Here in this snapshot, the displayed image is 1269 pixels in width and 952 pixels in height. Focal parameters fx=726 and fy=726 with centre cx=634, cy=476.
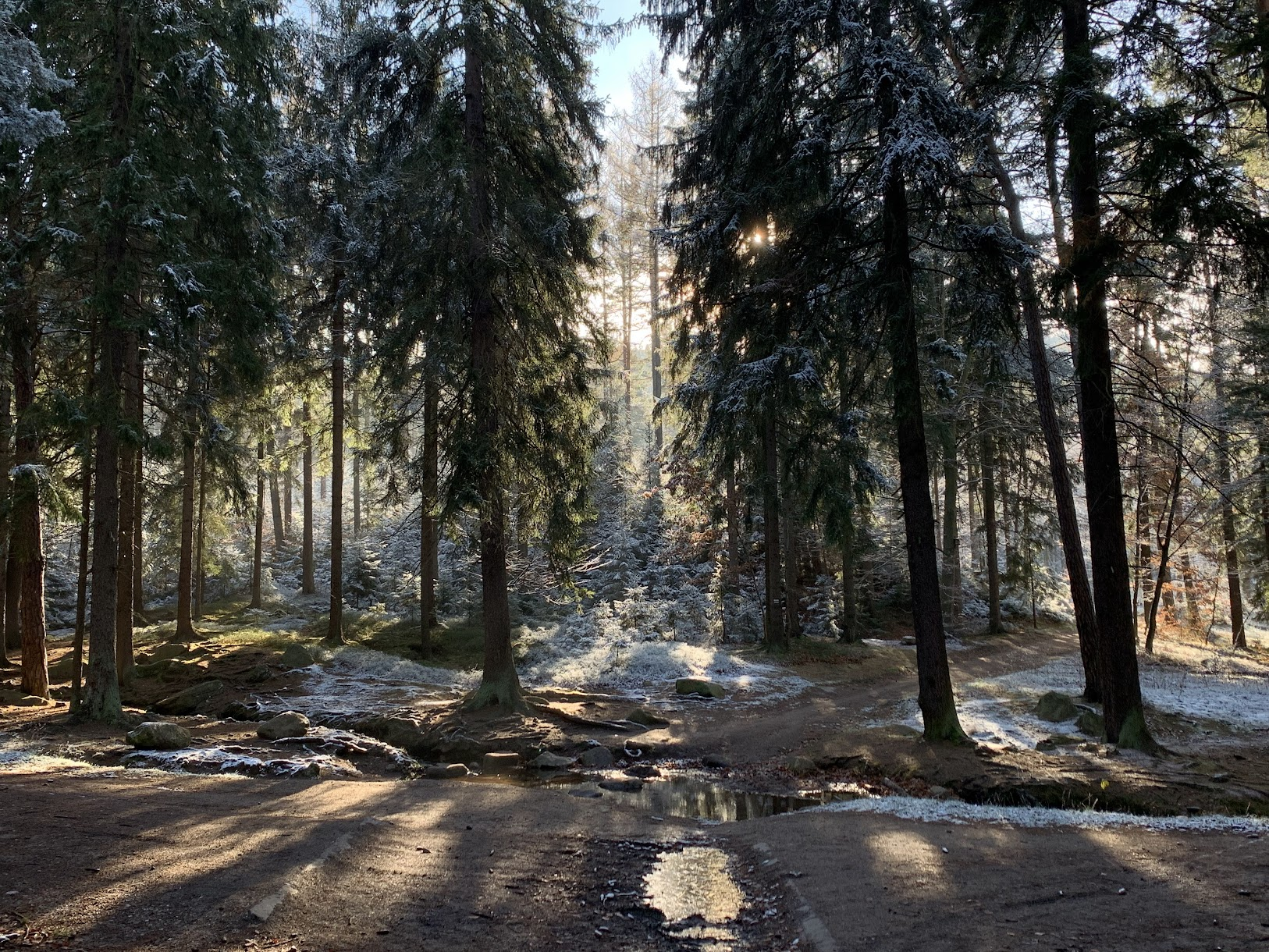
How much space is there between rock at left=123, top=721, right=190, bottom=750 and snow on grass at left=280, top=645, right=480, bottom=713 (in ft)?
11.2

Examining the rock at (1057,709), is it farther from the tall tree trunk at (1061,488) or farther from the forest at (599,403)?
the tall tree trunk at (1061,488)

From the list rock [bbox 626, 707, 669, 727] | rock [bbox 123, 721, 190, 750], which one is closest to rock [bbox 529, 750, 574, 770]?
rock [bbox 626, 707, 669, 727]

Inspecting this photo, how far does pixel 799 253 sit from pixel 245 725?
1265 centimetres

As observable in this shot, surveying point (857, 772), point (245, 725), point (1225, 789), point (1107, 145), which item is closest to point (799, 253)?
point (1107, 145)

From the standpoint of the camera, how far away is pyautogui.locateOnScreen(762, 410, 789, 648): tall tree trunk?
66.5 feet

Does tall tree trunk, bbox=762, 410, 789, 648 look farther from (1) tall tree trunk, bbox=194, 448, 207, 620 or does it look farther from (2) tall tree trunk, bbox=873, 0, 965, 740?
(1) tall tree trunk, bbox=194, 448, 207, 620

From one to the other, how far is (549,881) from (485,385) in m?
8.70

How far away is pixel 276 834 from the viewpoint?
20.1ft

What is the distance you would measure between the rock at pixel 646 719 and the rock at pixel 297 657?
29.6ft

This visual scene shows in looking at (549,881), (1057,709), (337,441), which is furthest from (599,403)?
(549,881)

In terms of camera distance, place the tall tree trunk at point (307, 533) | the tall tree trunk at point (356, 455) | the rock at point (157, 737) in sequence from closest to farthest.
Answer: the rock at point (157, 737)
the tall tree trunk at point (356, 455)
the tall tree trunk at point (307, 533)

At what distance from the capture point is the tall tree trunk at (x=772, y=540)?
20.3 metres

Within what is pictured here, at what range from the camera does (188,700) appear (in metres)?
14.6

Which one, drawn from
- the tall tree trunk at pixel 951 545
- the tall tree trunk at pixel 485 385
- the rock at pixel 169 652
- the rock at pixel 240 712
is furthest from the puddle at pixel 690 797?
the tall tree trunk at pixel 951 545
